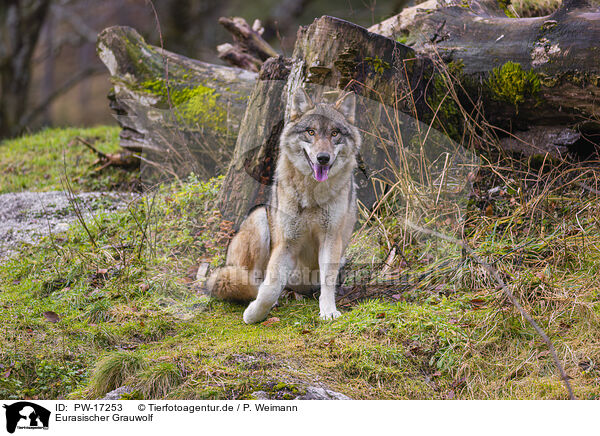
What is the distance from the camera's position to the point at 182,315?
473cm

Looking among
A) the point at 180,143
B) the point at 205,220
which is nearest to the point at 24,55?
the point at 180,143

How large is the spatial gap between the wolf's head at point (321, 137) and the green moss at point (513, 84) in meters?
1.77

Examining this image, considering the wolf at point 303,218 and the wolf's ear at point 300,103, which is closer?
the wolf at point 303,218

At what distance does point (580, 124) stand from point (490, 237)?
5.50ft

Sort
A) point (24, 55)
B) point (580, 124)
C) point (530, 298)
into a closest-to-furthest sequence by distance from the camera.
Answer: point (530, 298) → point (580, 124) → point (24, 55)

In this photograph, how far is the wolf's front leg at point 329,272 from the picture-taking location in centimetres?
450

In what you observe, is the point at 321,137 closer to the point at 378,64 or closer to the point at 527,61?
the point at 378,64

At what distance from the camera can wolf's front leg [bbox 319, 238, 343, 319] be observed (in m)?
4.50

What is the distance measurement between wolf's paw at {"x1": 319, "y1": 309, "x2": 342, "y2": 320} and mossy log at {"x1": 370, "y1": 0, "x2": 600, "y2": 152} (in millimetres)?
2826

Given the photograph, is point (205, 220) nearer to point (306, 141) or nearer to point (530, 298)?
point (306, 141)

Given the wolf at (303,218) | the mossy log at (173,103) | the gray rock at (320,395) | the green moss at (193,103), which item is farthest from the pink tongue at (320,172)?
the green moss at (193,103)

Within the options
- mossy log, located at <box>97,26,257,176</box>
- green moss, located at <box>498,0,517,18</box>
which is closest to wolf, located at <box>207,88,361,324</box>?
mossy log, located at <box>97,26,257,176</box>

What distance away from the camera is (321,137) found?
4.46 metres

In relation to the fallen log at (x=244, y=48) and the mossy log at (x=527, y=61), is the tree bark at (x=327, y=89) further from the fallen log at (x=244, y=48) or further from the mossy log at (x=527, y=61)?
the fallen log at (x=244, y=48)
